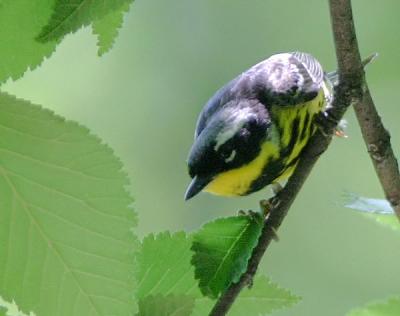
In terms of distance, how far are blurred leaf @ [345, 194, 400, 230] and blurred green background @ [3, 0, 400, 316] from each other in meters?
2.96

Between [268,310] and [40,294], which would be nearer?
[40,294]

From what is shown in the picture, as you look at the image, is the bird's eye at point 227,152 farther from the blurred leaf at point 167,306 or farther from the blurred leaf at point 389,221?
the blurred leaf at point 167,306

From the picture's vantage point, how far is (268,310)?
720 millimetres

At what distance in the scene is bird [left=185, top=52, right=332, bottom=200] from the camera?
4.01 feet

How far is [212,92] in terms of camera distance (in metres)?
4.17

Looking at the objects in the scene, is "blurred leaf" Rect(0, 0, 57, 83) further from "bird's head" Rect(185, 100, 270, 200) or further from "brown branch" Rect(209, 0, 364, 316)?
"bird's head" Rect(185, 100, 270, 200)

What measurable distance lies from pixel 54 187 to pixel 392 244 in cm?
358

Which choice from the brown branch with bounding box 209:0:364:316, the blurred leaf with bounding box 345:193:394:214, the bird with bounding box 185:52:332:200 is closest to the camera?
the brown branch with bounding box 209:0:364:316

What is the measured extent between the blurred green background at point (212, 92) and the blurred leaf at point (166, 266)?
302 centimetres

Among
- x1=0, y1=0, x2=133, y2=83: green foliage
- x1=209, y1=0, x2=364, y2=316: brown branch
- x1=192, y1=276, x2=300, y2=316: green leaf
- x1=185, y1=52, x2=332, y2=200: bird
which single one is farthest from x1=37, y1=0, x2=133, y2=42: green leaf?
x1=185, y1=52, x2=332, y2=200: bird

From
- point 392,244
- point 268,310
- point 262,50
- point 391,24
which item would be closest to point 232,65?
point 262,50

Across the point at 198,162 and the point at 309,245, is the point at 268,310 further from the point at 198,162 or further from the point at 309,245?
the point at 309,245

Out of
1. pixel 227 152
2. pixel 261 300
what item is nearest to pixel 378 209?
pixel 261 300

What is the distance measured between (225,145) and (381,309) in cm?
55
